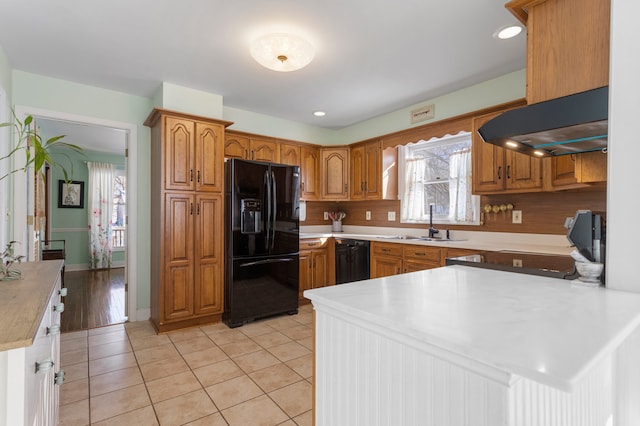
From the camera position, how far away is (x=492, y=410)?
2.19ft

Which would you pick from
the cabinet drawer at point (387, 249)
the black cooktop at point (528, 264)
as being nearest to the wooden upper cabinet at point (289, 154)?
the cabinet drawer at point (387, 249)

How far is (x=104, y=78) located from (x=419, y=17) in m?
2.91

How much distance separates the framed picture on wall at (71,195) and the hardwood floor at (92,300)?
1297 mm

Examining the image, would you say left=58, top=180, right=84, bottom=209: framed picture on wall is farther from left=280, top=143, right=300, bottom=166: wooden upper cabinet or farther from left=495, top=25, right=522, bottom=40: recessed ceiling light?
left=495, top=25, right=522, bottom=40: recessed ceiling light

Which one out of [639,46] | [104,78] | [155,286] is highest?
[104,78]

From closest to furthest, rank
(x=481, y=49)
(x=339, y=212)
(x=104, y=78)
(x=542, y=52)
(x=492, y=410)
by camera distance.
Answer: (x=492, y=410), (x=542, y=52), (x=481, y=49), (x=104, y=78), (x=339, y=212)

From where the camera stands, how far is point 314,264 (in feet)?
13.6

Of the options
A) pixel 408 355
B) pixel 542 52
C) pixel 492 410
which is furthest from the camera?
pixel 542 52

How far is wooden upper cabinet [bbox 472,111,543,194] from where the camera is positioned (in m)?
2.84

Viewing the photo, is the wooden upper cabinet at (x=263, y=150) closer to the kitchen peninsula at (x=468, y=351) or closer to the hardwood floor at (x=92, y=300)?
the hardwood floor at (x=92, y=300)

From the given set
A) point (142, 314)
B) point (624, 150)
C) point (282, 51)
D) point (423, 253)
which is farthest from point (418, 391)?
point (142, 314)

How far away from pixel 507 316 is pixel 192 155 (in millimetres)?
3108

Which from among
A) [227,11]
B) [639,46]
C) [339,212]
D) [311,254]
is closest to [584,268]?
[639,46]

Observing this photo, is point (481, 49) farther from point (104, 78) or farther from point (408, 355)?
point (104, 78)
